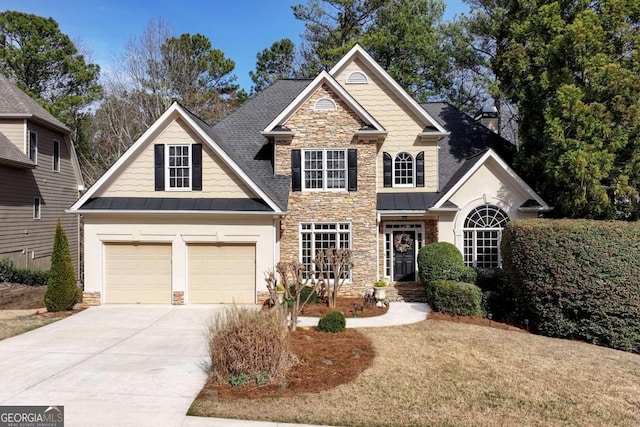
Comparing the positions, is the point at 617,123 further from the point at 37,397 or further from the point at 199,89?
the point at 199,89

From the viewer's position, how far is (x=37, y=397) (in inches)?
266

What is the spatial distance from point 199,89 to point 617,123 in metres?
28.0

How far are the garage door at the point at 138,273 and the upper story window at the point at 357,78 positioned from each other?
9.75 meters

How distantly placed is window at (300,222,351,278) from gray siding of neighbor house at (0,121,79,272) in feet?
44.6

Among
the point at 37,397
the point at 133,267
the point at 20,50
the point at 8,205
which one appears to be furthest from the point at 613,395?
the point at 20,50

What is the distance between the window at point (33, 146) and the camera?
68.7 feet

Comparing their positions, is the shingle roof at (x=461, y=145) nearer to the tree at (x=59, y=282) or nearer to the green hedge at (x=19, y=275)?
the tree at (x=59, y=282)

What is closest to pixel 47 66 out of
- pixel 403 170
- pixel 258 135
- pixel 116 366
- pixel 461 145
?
pixel 258 135

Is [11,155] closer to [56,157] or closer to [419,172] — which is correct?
[56,157]

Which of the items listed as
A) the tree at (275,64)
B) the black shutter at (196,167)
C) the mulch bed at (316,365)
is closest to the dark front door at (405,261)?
the mulch bed at (316,365)

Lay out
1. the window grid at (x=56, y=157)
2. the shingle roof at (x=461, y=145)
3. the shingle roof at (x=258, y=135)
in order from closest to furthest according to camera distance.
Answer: the shingle roof at (x=258, y=135), the shingle roof at (x=461, y=145), the window grid at (x=56, y=157)

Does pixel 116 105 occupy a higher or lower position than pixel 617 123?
higher

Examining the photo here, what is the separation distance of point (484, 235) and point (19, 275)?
19193 mm

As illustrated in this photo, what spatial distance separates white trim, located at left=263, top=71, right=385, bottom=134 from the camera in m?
15.6
